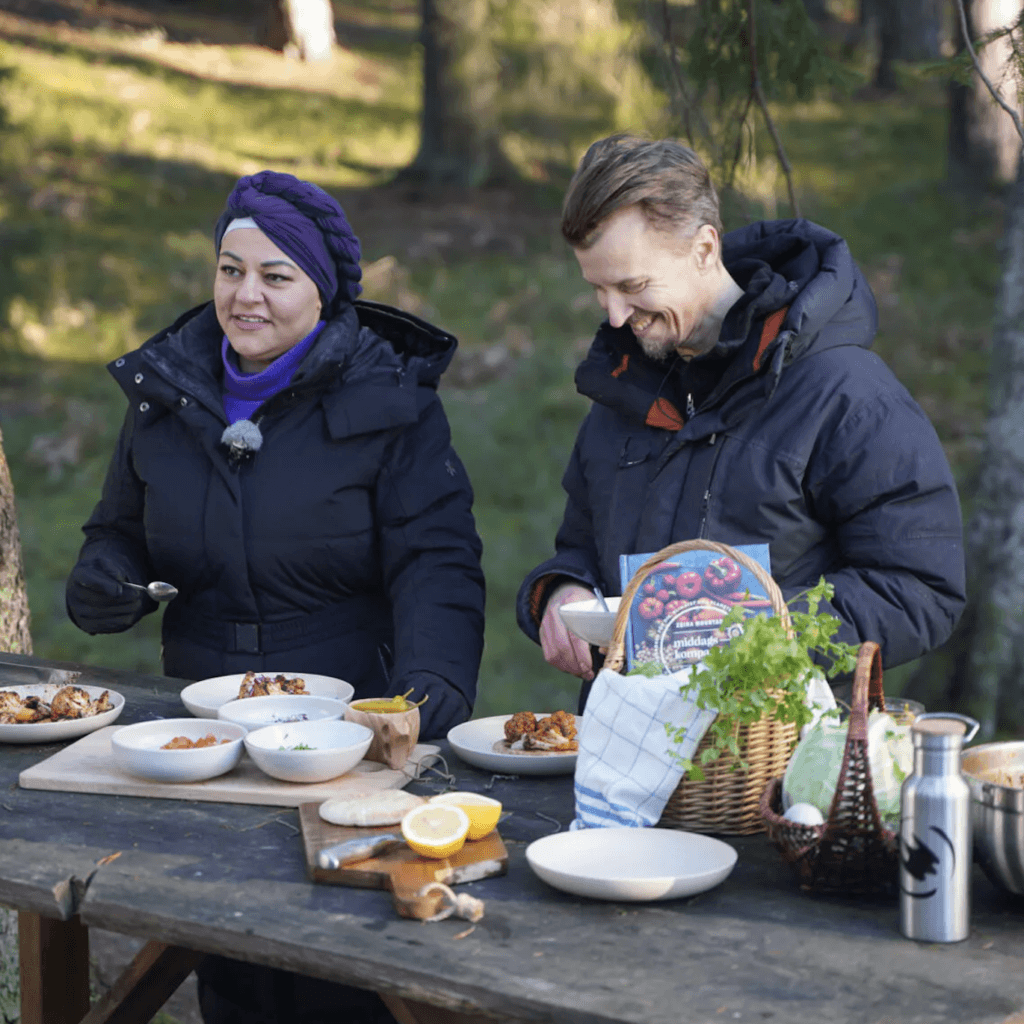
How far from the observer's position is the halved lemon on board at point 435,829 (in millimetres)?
2096

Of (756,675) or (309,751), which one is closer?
(756,675)

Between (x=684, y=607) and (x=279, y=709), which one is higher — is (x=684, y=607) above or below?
above

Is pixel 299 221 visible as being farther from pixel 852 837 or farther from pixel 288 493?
pixel 852 837

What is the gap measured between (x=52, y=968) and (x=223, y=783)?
2.18 ft

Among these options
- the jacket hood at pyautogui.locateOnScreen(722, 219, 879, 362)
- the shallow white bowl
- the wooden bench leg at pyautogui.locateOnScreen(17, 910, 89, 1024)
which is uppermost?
the jacket hood at pyautogui.locateOnScreen(722, 219, 879, 362)

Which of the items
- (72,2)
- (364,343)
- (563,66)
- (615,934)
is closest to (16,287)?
(364,343)

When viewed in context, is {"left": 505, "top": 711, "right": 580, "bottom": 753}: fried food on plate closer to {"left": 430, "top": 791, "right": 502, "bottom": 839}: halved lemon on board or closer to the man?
the man

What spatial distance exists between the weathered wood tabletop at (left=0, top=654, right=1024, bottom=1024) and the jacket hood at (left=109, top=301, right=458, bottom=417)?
1158 mm

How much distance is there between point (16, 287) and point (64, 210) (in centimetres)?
509

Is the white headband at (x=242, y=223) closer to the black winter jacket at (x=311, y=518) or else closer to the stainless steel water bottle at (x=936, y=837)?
the black winter jacket at (x=311, y=518)

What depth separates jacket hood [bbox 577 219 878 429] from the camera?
2717 millimetres

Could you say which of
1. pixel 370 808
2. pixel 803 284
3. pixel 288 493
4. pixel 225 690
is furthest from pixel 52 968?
pixel 803 284

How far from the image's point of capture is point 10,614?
383 cm

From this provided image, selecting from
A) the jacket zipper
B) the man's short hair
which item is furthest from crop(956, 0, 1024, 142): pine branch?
the jacket zipper
